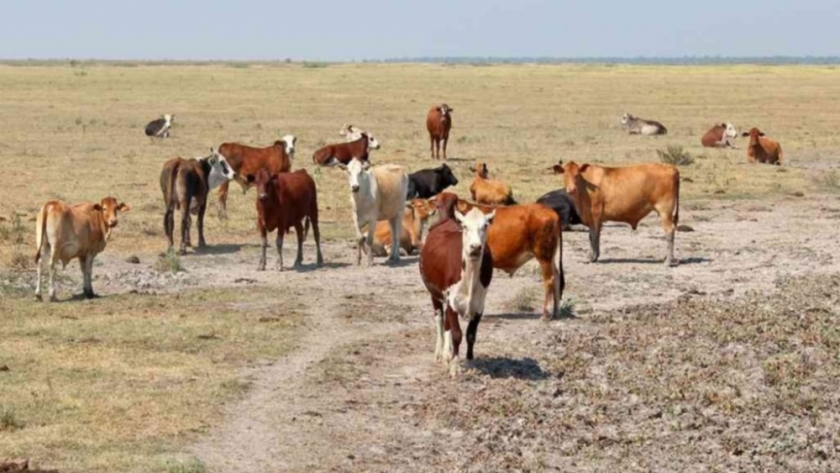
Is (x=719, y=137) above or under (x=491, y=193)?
under

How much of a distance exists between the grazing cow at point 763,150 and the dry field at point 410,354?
181 inches

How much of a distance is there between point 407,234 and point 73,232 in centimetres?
578

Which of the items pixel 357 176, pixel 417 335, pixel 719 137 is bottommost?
pixel 719 137

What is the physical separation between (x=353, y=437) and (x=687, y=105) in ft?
166

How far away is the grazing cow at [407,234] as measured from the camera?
800 inches

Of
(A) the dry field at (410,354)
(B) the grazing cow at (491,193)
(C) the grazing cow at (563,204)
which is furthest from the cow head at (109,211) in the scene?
(B) the grazing cow at (491,193)

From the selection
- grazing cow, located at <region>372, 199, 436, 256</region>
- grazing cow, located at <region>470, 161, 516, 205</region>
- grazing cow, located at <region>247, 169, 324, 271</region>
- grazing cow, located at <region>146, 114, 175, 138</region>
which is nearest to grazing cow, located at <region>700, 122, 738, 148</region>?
grazing cow, located at <region>146, 114, 175, 138</region>

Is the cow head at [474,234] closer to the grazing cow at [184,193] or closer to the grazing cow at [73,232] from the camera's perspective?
the grazing cow at [73,232]

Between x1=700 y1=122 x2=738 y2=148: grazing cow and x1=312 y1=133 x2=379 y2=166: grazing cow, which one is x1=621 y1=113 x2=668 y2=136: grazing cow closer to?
x1=700 y1=122 x2=738 y2=148: grazing cow

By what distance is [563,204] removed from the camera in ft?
71.6

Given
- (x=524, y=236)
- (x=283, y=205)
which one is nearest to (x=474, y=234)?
(x=524, y=236)

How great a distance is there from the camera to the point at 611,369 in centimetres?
1308

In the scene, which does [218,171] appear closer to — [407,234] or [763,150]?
[407,234]

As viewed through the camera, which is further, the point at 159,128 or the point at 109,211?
the point at 159,128
